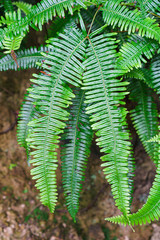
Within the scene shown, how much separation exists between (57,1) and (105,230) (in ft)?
9.81

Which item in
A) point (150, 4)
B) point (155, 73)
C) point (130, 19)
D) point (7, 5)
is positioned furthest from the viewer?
point (7, 5)

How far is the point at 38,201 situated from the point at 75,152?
154 centimetres

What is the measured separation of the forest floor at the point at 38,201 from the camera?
269 cm

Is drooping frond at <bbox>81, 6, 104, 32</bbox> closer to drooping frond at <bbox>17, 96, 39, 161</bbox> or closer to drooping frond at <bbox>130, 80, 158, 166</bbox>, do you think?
drooping frond at <bbox>130, 80, 158, 166</bbox>

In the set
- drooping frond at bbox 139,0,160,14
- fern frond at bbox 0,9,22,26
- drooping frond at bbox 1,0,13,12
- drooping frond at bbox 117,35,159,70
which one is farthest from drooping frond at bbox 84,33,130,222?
drooping frond at bbox 1,0,13,12

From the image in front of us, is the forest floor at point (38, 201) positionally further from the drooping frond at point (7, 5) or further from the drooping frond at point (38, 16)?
the drooping frond at point (38, 16)

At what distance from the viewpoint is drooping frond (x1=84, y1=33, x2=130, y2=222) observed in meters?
1.41

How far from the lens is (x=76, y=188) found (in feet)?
6.05

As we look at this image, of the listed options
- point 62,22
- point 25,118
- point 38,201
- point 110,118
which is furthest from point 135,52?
point 38,201

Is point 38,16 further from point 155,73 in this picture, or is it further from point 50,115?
point 155,73

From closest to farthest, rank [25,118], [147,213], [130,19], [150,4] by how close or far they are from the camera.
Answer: [147,213] < [130,19] < [150,4] < [25,118]

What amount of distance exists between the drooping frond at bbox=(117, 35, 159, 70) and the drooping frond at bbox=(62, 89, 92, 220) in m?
0.54

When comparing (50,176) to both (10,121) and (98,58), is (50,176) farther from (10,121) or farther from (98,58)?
(10,121)

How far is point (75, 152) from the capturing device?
186 centimetres
